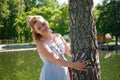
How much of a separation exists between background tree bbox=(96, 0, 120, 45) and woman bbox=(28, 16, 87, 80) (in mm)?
47339

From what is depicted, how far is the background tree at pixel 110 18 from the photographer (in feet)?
170

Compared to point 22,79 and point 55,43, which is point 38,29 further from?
point 22,79

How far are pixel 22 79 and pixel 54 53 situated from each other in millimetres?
15769

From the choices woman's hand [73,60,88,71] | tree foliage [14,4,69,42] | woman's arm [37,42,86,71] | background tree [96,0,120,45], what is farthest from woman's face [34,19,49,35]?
tree foliage [14,4,69,42]

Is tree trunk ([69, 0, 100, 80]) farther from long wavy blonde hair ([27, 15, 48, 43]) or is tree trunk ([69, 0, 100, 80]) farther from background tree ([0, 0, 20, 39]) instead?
background tree ([0, 0, 20, 39])

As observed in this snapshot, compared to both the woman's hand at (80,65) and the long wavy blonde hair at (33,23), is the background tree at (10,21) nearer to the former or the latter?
the long wavy blonde hair at (33,23)

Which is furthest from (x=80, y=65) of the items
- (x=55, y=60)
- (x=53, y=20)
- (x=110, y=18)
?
(x=53, y=20)

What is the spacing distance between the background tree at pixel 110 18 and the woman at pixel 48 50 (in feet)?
155

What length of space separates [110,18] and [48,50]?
4861cm

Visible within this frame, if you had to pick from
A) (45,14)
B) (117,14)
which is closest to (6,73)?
(117,14)

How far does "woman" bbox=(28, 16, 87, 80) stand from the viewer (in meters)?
4.21

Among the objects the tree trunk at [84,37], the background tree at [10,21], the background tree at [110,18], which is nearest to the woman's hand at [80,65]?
the tree trunk at [84,37]

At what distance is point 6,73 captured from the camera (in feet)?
75.7

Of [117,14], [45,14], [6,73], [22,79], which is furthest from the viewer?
[45,14]
